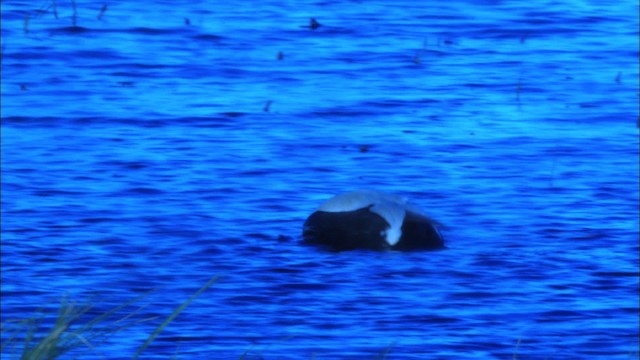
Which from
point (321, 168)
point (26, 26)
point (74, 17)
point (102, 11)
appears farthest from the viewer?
point (102, 11)

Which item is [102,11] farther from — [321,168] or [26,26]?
[321,168]

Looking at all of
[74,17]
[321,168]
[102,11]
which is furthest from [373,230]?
[102,11]

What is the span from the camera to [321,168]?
1083cm

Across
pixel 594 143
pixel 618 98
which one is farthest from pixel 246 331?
pixel 618 98

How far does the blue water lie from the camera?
305 inches

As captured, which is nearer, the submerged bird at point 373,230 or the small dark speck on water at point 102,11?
the submerged bird at point 373,230

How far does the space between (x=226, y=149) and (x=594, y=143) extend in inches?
93.4

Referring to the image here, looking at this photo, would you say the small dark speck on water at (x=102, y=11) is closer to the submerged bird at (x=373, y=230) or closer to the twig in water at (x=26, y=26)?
the twig in water at (x=26, y=26)

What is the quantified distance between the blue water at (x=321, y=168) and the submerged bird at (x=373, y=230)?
9 cm

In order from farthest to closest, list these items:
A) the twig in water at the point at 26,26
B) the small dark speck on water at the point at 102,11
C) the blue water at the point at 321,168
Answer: the small dark speck on water at the point at 102,11, the twig in water at the point at 26,26, the blue water at the point at 321,168

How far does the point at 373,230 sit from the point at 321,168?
1.84m

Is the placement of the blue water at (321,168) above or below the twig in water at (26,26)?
below

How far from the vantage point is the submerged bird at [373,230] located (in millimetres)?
9008

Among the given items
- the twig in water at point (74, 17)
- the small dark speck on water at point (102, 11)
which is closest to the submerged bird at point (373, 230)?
the twig in water at point (74, 17)
